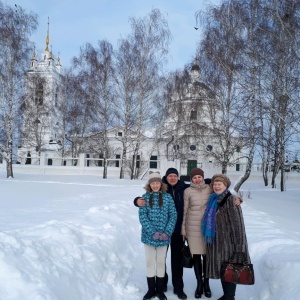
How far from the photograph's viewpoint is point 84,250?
16.7 ft

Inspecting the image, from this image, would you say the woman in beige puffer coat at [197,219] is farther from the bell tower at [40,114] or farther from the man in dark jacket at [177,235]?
the bell tower at [40,114]

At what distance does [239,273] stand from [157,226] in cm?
113

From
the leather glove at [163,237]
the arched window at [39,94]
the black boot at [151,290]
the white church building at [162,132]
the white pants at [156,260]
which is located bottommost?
the black boot at [151,290]

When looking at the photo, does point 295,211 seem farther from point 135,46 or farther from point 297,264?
point 135,46

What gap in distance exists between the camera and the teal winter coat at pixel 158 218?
4.41 m

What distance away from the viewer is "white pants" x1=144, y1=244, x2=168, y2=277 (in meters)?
4.52

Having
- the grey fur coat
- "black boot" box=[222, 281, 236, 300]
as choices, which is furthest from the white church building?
"black boot" box=[222, 281, 236, 300]

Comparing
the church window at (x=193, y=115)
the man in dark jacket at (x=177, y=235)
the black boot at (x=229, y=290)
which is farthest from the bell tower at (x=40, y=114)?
the black boot at (x=229, y=290)

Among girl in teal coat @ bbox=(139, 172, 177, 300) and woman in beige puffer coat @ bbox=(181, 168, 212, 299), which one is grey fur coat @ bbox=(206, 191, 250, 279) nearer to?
woman in beige puffer coat @ bbox=(181, 168, 212, 299)

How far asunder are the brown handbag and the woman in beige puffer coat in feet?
1.76

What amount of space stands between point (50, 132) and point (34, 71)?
42.2ft

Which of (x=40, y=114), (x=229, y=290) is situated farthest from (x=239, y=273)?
(x=40, y=114)

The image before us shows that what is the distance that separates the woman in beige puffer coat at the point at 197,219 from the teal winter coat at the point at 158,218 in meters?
0.26

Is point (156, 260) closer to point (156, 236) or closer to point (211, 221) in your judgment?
point (156, 236)
